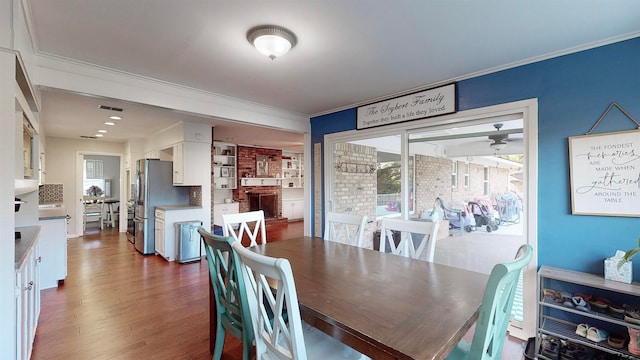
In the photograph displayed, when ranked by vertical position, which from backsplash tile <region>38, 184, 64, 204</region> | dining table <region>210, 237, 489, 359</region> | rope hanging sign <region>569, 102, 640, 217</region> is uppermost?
rope hanging sign <region>569, 102, 640, 217</region>

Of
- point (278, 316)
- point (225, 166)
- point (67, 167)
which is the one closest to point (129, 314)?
point (278, 316)

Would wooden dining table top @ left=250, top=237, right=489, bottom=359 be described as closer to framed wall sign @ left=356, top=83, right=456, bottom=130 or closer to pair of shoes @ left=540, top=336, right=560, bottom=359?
pair of shoes @ left=540, top=336, right=560, bottom=359

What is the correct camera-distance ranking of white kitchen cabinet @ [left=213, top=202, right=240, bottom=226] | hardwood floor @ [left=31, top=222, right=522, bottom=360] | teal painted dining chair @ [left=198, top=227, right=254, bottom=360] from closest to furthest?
1. teal painted dining chair @ [left=198, top=227, right=254, bottom=360]
2. hardwood floor @ [left=31, top=222, right=522, bottom=360]
3. white kitchen cabinet @ [left=213, top=202, right=240, bottom=226]

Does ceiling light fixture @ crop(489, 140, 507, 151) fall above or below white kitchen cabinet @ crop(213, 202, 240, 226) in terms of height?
above

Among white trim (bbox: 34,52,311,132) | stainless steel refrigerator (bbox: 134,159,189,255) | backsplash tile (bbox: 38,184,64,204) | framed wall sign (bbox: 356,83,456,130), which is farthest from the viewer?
Answer: backsplash tile (bbox: 38,184,64,204)

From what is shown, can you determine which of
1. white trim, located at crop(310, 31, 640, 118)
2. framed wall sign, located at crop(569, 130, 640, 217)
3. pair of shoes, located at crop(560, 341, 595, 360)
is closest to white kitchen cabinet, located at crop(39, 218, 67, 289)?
white trim, located at crop(310, 31, 640, 118)

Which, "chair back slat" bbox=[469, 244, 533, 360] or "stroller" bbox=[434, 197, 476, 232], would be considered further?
"stroller" bbox=[434, 197, 476, 232]

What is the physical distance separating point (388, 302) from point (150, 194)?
4.77 m

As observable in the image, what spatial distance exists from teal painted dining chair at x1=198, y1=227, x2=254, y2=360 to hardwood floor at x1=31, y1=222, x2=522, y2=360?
52 cm

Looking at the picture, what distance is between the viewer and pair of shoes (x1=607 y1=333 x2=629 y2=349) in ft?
5.98

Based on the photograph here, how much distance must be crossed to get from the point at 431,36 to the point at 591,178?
1.64 metres

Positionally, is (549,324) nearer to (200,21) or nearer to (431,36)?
(431,36)

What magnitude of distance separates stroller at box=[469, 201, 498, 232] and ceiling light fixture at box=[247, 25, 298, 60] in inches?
100

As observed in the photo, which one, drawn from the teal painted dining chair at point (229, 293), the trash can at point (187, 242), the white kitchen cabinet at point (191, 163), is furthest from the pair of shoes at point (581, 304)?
the white kitchen cabinet at point (191, 163)
